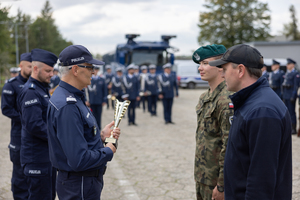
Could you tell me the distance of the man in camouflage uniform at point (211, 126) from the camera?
2689 millimetres

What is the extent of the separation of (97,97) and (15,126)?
5851mm

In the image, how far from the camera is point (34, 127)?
3311mm

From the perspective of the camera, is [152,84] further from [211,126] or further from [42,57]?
[211,126]

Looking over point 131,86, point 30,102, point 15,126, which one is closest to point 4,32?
point 131,86

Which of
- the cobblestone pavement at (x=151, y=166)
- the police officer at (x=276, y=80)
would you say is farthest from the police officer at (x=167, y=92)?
the police officer at (x=276, y=80)

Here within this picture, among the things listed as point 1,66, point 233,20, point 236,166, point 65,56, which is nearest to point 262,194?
point 236,166

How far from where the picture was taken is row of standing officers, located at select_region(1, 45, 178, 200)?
2.29 metres

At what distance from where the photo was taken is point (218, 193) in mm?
2535

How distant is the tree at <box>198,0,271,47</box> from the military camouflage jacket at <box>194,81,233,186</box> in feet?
127

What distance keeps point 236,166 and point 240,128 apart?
0.89 feet

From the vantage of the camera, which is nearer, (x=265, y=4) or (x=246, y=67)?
(x=246, y=67)

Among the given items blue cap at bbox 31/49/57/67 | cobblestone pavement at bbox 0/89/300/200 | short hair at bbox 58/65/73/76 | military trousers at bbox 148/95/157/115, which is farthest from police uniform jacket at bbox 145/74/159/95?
short hair at bbox 58/65/73/76

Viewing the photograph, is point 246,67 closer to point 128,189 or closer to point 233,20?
point 128,189

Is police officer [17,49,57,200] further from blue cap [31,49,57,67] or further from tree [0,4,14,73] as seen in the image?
tree [0,4,14,73]
